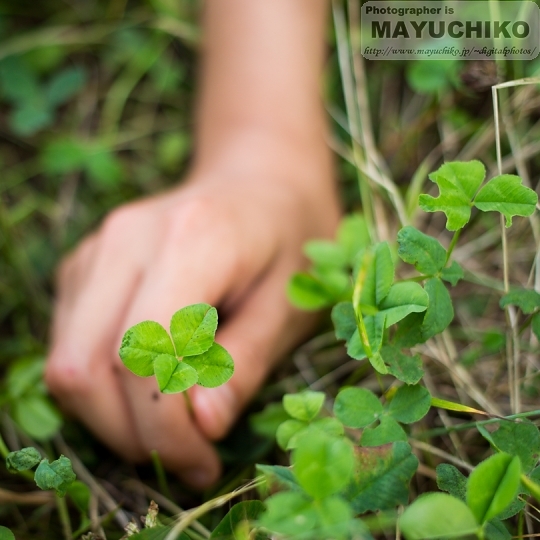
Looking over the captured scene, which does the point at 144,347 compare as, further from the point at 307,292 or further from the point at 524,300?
the point at 524,300

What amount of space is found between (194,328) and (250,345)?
30 centimetres

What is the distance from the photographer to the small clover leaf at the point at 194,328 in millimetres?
608

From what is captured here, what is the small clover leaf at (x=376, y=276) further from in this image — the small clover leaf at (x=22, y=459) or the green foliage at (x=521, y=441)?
the small clover leaf at (x=22, y=459)

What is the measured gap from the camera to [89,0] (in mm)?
1681

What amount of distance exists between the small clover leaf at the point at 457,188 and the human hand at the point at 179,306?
353mm

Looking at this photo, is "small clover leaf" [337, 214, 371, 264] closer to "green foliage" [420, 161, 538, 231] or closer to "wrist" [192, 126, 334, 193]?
"wrist" [192, 126, 334, 193]

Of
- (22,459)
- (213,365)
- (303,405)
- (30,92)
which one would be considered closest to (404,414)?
(303,405)

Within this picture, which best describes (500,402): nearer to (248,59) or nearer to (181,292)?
(181,292)

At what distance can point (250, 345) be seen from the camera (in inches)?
35.8

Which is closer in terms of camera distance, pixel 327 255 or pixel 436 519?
pixel 436 519

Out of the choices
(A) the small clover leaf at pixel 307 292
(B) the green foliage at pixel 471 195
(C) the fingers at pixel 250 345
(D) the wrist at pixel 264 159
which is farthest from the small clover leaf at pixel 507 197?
(D) the wrist at pixel 264 159

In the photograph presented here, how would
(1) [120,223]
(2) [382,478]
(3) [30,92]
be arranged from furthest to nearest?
(3) [30,92] → (1) [120,223] → (2) [382,478]

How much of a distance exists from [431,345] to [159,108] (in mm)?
1029

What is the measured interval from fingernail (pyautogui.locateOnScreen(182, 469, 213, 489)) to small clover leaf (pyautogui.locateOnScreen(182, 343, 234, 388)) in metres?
0.33
